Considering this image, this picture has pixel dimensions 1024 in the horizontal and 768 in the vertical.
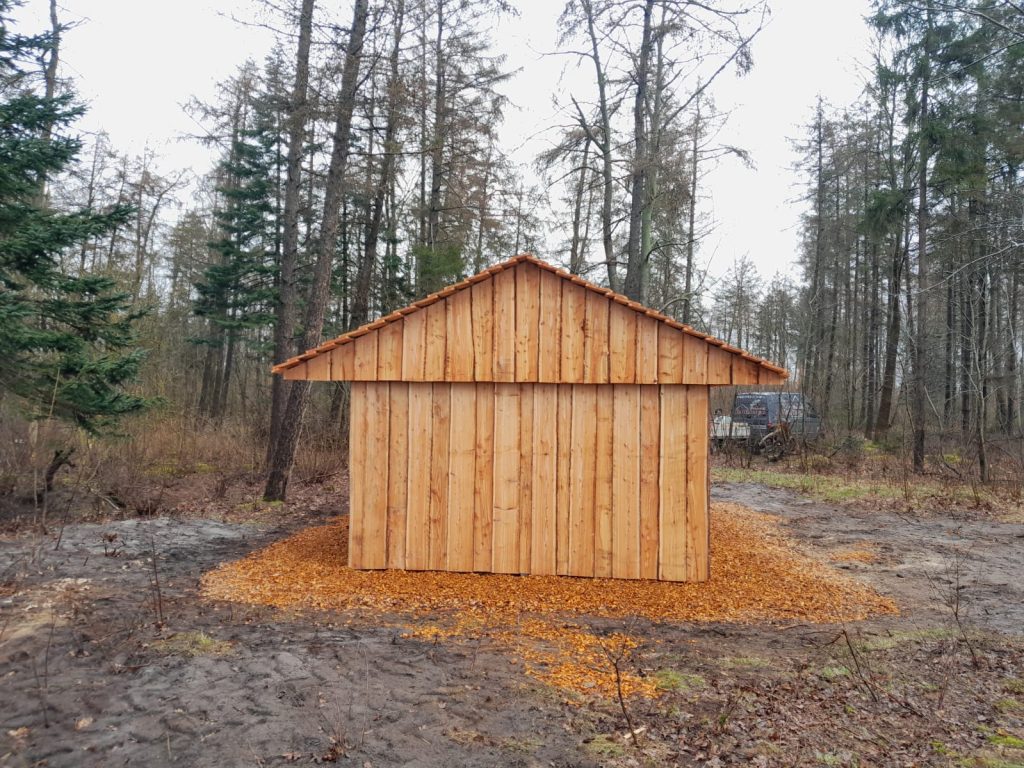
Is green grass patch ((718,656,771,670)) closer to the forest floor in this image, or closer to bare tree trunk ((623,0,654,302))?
the forest floor

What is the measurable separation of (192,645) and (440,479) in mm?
2994

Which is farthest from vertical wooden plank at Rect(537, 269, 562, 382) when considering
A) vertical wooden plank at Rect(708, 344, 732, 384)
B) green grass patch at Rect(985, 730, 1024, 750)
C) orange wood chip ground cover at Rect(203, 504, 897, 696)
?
green grass patch at Rect(985, 730, 1024, 750)

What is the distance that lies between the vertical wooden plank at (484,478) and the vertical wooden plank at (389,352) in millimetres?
937

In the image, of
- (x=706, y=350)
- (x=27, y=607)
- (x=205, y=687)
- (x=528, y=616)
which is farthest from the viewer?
(x=706, y=350)

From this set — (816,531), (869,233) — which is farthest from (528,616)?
(869,233)

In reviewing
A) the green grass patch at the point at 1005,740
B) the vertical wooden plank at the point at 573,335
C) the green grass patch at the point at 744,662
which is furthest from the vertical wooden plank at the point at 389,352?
the green grass patch at the point at 1005,740

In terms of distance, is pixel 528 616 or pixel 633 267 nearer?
pixel 528 616

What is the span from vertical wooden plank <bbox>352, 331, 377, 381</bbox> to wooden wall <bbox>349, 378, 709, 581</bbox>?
0.63 feet

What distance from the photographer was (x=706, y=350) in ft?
22.4

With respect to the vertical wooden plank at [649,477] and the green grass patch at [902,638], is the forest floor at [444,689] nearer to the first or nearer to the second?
the green grass patch at [902,638]

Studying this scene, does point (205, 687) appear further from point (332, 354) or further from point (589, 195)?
point (589, 195)

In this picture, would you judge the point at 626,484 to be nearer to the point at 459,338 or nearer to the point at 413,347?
the point at 459,338

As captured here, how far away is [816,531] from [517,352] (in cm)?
677

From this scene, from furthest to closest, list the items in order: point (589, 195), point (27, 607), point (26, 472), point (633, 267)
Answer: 1. point (589, 195)
2. point (633, 267)
3. point (26, 472)
4. point (27, 607)
